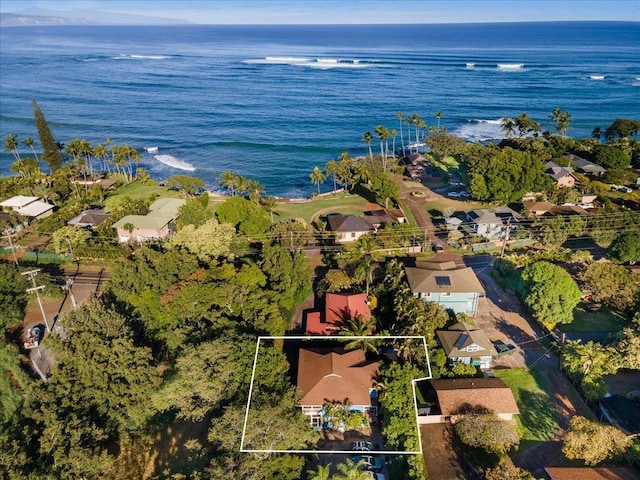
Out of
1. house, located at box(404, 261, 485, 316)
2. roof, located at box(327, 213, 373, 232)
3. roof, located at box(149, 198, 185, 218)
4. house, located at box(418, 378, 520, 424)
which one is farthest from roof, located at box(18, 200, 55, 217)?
house, located at box(418, 378, 520, 424)

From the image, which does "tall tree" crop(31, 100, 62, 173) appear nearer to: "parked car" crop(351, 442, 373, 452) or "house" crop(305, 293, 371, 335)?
"house" crop(305, 293, 371, 335)

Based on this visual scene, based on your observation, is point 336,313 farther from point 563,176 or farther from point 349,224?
point 563,176

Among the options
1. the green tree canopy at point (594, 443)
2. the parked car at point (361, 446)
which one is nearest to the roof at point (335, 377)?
the parked car at point (361, 446)

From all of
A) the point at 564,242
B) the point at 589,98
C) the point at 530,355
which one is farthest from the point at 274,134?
the point at 589,98

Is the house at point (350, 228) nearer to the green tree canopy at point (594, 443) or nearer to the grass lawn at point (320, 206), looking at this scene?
the grass lawn at point (320, 206)

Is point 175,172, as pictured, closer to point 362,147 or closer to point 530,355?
point 362,147

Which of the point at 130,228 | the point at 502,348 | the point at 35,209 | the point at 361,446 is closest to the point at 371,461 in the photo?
the point at 361,446
